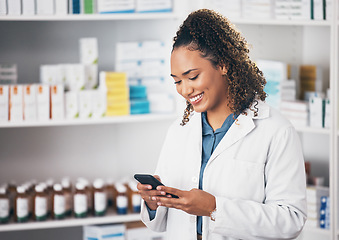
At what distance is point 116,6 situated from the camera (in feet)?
8.37

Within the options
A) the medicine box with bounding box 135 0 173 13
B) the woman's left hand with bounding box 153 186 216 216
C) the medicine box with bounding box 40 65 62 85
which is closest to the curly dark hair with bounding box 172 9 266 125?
the woman's left hand with bounding box 153 186 216 216

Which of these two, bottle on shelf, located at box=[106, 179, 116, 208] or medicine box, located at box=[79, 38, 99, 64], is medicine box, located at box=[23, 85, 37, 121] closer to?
medicine box, located at box=[79, 38, 99, 64]

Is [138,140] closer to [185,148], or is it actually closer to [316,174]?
[316,174]

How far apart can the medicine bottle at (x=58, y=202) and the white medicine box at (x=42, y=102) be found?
0.39 meters

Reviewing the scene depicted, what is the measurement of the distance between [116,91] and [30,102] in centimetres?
47

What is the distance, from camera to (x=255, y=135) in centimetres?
146

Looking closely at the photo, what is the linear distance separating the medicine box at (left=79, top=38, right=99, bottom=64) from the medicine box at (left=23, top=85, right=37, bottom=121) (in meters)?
0.33

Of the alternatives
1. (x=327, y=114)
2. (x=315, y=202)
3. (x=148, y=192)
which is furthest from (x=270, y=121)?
(x=315, y=202)

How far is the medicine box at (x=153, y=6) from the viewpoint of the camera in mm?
2578

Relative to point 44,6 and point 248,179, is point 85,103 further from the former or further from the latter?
point 248,179

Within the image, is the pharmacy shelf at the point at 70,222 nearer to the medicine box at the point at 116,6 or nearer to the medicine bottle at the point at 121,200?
the medicine bottle at the point at 121,200

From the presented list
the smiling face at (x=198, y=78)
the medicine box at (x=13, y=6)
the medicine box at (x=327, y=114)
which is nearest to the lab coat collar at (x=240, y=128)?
the smiling face at (x=198, y=78)

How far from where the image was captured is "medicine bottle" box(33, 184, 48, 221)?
8.23ft

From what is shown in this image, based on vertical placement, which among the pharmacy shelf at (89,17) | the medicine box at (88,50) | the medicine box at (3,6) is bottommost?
the medicine box at (88,50)
